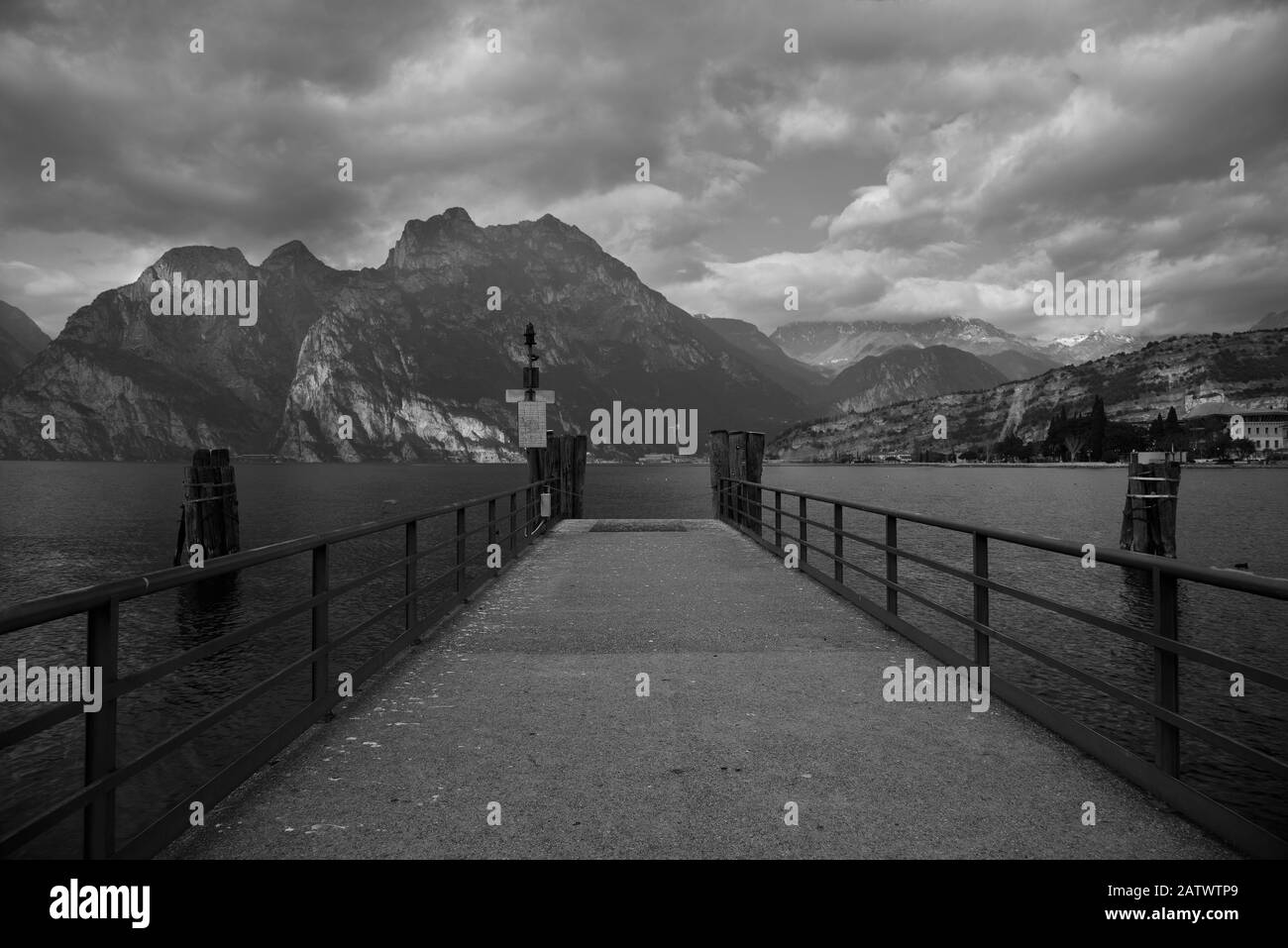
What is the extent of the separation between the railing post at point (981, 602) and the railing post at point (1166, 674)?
2.00 m

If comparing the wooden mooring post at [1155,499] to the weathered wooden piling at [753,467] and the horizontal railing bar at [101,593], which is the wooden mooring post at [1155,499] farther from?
the horizontal railing bar at [101,593]

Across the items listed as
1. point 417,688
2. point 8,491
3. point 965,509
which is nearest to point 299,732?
point 417,688

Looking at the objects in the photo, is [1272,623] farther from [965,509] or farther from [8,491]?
[8,491]

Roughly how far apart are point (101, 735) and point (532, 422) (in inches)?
597

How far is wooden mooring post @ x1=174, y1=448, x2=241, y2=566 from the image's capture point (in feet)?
75.0

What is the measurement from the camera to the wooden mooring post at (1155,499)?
23.2 meters

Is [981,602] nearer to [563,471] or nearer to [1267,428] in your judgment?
[563,471]

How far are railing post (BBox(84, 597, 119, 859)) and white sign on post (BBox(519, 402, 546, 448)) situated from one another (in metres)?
14.9

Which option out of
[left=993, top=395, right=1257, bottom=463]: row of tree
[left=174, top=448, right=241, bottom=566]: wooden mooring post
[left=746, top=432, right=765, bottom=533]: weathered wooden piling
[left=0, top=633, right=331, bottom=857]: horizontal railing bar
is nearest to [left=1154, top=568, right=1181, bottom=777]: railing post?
[left=0, top=633, right=331, bottom=857]: horizontal railing bar

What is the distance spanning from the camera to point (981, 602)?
634 cm

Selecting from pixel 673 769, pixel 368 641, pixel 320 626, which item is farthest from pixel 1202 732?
pixel 368 641

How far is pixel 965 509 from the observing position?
200 ft
